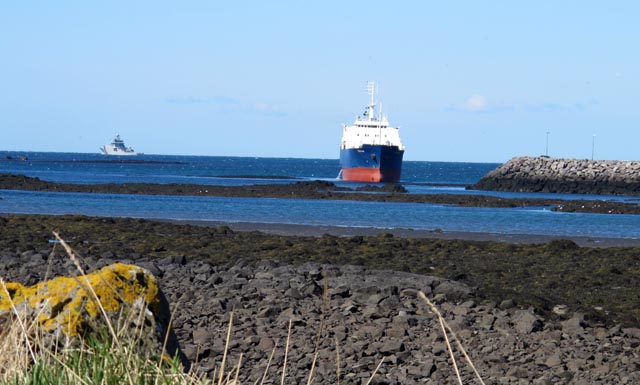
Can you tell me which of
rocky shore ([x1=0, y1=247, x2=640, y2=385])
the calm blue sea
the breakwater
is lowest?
the calm blue sea

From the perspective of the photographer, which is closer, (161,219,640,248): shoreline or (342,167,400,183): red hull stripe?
(161,219,640,248): shoreline

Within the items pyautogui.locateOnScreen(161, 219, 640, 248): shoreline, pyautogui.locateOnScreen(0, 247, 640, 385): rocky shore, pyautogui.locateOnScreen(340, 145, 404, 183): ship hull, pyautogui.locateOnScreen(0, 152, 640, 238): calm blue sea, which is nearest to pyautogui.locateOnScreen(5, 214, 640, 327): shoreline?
pyautogui.locateOnScreen(0, 247, 640, 385): rocky shore

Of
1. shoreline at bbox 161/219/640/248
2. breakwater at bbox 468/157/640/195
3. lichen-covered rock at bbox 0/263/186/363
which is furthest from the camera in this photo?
breakwater at bbox 468/157/640/195

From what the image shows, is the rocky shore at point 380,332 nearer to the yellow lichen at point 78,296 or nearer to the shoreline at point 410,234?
the yellow lichen at point 78,296

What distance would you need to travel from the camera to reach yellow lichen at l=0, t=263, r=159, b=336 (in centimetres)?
463

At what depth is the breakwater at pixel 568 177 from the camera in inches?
2761

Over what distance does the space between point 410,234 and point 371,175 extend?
47.0 m

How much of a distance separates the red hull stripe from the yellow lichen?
226 feet

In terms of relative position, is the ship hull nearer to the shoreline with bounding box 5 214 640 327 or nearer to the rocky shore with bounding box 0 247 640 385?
the shoreline with bounding box 5 214 640 327

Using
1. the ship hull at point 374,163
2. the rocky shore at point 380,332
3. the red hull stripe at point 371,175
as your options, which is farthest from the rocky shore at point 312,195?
the rocky shore at point 380,332

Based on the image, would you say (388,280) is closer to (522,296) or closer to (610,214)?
(522,296)

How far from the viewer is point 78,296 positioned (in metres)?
4.73

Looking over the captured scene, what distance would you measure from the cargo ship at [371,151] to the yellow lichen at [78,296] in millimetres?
68372

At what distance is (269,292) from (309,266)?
242 centimetres
